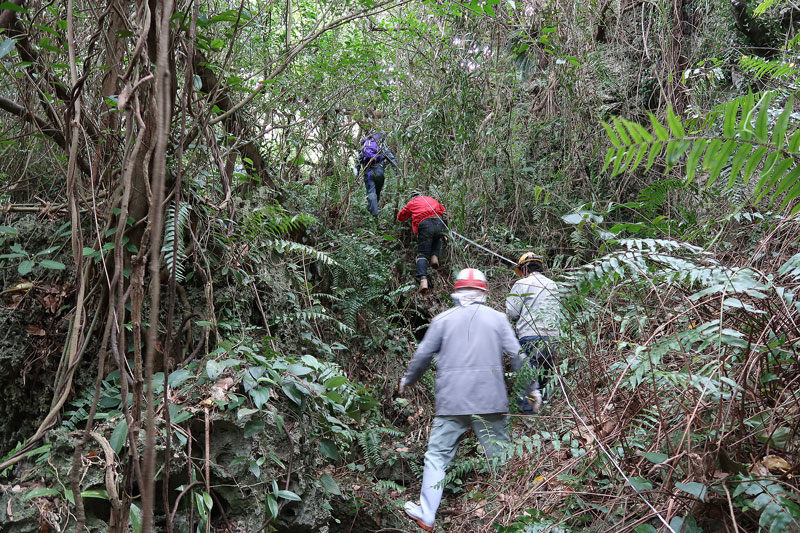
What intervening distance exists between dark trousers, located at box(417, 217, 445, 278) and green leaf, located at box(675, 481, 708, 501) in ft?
18.4

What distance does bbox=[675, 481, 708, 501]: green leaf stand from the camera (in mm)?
2551

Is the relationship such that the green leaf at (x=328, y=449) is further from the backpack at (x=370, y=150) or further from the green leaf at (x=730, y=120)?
the backpack at (x=370, y=150)

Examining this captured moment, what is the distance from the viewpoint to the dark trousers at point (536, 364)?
12.3 feet

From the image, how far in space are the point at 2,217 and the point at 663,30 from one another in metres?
9.20

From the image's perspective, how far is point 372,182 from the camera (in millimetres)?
8852

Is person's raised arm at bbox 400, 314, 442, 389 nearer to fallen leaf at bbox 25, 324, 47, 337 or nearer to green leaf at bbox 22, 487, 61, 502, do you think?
green leaf at bbox 22, 487, 61, 502

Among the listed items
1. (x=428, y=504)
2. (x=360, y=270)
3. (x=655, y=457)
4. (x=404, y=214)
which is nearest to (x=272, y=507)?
(x=428, y=504)

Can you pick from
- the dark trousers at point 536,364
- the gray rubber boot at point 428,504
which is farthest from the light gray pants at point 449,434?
the dark trousers at point 536,364

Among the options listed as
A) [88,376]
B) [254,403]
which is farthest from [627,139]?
[88,376]

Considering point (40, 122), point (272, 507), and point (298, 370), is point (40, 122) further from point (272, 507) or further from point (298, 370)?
point (272, 507)

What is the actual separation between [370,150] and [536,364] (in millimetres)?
5133

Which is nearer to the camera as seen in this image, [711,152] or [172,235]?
[711,152]

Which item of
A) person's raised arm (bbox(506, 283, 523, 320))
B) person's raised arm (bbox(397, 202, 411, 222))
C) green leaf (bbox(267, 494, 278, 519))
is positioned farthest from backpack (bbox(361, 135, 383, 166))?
green leaf (bbox(267, 494, 278, 519))

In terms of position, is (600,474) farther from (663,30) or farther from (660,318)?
(663,30)
